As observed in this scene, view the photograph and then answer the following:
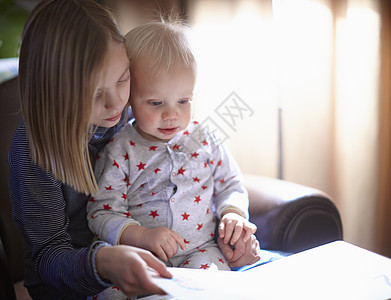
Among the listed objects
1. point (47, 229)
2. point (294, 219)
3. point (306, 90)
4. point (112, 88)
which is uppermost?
point (112, 88)

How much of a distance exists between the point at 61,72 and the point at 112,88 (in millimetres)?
108

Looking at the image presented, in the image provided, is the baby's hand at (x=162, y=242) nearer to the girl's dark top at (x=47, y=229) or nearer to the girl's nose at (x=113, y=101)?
the girl's dark top at (x=47, y=229)

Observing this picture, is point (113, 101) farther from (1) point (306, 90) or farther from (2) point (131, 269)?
(1) point (306, 90)

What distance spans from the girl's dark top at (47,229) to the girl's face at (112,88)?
0.54 feet

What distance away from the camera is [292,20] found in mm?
1825

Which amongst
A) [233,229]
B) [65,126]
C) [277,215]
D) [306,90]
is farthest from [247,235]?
[306,90]

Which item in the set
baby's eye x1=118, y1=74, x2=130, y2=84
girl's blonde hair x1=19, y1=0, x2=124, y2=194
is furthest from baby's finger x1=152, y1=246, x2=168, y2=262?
baby's eye x1=118, y1=74, x2=130, y2=84

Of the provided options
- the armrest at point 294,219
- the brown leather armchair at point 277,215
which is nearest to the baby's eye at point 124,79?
the brown leather armchair at point 277,215

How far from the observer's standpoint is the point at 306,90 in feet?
6.26

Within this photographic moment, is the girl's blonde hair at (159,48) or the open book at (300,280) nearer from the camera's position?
the open book at (300,280)

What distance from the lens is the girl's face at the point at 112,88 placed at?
2.87 ft

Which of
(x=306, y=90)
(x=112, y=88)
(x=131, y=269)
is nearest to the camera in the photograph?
(x=131, y=269)

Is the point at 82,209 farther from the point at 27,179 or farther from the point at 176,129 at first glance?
the point at 176,129

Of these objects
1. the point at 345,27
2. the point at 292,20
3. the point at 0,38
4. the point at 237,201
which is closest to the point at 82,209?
the point at 237,201
